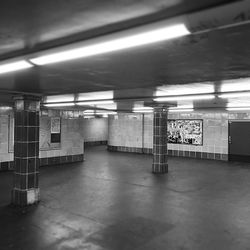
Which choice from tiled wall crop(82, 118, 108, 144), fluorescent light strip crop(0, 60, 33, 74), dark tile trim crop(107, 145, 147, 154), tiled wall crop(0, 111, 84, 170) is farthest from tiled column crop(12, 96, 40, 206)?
tiled wall crop(82, 118, 108, 144)

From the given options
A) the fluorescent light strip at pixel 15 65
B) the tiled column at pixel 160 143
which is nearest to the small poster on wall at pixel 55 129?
the tiled column at pixel 160 143

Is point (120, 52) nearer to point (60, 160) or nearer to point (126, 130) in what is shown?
point (60, 160)

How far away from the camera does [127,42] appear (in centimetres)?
237

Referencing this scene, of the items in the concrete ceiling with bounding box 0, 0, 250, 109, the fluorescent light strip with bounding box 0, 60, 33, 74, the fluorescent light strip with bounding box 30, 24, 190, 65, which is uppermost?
the concrete ceiling with bounding box 0, 0, 250, 109

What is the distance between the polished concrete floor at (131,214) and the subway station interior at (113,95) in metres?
0.03

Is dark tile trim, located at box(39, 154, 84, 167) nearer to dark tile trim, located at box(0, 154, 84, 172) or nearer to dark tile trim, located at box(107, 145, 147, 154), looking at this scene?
dark tile trim, located at box(0, 154, 84, 172)

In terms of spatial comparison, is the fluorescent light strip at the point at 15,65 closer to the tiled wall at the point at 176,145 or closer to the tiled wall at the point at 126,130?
the tiled wall at the point at 176,145

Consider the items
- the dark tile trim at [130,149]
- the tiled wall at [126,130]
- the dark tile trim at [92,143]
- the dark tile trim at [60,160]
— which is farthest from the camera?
the dark tile trim at [92,143]

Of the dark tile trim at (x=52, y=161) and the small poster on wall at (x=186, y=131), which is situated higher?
the small poster on wall at (x=186, y=131)

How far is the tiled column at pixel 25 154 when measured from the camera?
675cm

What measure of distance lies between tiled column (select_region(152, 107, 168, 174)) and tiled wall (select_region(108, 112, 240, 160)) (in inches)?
209

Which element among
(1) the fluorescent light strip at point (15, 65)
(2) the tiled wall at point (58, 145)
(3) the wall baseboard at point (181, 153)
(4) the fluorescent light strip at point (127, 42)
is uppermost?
(1) the fluorescent light strip at point (15, 65)

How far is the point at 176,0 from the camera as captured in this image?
5.73ft

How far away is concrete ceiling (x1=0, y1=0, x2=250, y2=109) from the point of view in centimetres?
187
